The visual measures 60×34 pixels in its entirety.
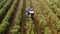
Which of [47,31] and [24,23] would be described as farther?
[24,23]

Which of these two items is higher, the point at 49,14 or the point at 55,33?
the point at 49,14

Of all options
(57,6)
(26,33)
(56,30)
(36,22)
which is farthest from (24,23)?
(57,6)

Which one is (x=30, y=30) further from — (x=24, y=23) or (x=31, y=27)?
(x=24, y=23)

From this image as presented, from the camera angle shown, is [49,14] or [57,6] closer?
[49,14]

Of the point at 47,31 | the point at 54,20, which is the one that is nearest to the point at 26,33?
the point at 47,31

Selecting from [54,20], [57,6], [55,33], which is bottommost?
[55,33]

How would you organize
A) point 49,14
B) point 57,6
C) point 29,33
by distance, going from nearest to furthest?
point 29,33
point 49,14
point 57,6

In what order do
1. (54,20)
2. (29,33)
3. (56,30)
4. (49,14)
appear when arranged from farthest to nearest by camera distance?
(49,14)
(54,20)
(56,30)
(29,33)

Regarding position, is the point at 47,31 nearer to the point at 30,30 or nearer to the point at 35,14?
the point at 30,30

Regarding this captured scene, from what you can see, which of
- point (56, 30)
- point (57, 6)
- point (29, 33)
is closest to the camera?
point (29, 33)
